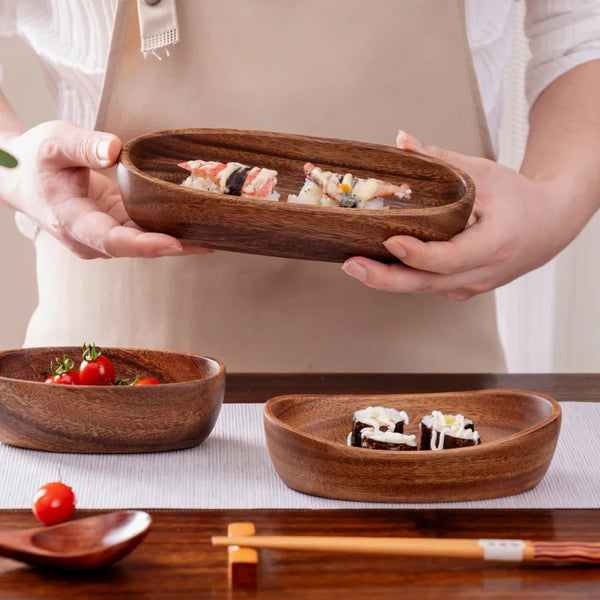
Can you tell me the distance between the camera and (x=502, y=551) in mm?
762

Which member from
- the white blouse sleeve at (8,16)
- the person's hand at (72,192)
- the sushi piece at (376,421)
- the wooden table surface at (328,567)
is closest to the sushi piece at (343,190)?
the person's hand at (72,192)

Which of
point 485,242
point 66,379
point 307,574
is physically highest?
point 485,242

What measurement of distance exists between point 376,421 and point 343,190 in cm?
29

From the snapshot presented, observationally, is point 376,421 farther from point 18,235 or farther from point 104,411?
point 18,235

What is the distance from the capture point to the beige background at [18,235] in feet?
7.73

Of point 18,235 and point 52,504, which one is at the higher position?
point 18,235

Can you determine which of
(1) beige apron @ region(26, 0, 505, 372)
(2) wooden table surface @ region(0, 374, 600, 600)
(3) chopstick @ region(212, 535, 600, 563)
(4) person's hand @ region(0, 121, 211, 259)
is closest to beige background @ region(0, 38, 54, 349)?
(1) beige apron @ region(26, 0, 505, 372)

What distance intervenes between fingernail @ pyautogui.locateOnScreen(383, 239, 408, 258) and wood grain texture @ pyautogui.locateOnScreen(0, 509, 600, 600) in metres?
0.29

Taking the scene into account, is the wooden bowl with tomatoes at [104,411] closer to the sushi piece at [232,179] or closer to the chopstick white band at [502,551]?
the sushi piece at [232,179]

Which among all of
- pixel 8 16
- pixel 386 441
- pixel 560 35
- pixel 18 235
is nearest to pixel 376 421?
pixel 386 441

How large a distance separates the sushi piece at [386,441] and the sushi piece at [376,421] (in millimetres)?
16

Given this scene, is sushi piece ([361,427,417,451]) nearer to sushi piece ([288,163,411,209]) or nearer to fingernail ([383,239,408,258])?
fingernail ([383,239,408,258])

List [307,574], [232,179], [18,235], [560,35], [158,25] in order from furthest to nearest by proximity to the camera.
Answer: [18,235], [560,35], [158,25], [232,179], [307,574]

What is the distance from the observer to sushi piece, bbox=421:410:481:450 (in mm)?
947
